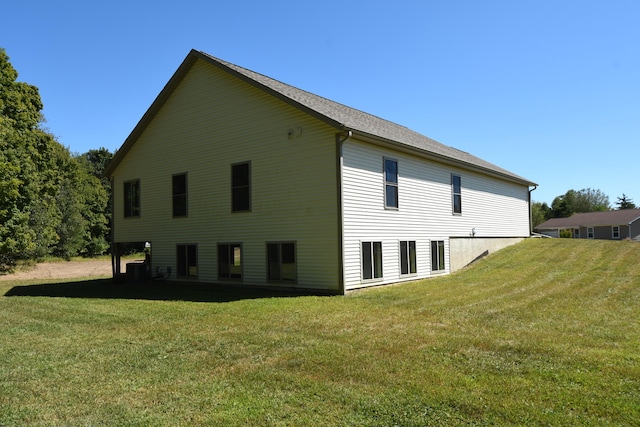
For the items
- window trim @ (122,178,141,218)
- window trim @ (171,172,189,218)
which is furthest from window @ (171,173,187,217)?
window trim @ (122,178,141,218)

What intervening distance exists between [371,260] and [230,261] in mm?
5229

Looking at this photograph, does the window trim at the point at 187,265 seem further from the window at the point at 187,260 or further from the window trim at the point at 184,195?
the window trim at the point at 184,195

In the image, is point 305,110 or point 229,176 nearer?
point 305,110

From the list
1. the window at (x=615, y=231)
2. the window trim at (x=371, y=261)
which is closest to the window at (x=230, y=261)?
the window trim at (x=371, y=261)

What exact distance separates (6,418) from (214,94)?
14053 mm

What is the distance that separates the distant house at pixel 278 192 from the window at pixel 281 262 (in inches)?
1.5

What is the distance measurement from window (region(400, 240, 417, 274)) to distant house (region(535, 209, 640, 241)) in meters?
43.4

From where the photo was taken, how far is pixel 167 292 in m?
15.2

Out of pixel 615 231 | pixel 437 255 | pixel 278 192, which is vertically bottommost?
pixel 437 255

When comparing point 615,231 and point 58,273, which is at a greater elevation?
point 615,231

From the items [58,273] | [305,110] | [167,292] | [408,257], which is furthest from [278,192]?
[58,273]

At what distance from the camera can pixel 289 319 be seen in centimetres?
945

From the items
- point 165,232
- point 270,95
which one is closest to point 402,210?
point 270,95

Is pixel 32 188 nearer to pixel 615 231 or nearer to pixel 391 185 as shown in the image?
pixel 391 185
